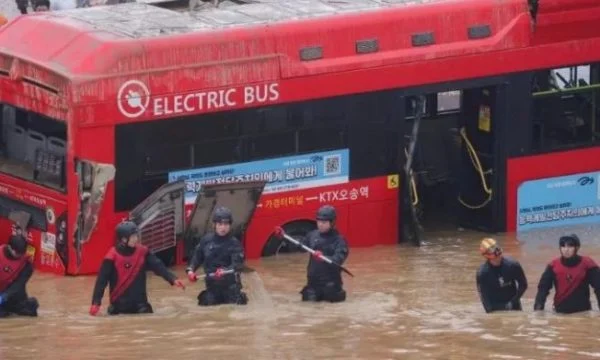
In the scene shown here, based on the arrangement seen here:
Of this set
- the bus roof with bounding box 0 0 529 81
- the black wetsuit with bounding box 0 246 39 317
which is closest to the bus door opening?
the bus roof with bounding box 0 0 529 81

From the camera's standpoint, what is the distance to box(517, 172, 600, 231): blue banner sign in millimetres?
22484

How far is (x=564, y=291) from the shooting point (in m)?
17.6

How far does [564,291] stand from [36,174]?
5719 mm

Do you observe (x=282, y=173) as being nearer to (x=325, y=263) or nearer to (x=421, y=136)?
(x=325, y=263)

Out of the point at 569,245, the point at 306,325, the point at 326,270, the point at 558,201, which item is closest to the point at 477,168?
the point at 558,201

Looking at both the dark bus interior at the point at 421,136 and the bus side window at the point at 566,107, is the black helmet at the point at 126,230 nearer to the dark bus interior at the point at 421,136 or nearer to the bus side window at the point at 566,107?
Answer: the dark bus interior at the point at 421,136

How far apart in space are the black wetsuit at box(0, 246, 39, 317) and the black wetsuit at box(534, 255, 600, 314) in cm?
436

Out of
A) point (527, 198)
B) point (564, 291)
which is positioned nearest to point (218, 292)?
point (564, 291)

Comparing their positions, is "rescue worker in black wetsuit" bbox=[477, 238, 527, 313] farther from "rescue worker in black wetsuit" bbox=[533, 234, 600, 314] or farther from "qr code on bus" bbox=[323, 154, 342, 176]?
"qr code on bus" bbox=[323, 154, 342, 176]

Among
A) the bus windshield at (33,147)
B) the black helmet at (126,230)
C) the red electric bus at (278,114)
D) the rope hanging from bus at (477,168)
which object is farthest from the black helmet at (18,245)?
the rope hanging from bus at (477,168)

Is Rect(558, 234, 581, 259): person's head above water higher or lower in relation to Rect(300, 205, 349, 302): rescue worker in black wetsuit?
higher

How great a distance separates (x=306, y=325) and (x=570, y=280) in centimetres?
226

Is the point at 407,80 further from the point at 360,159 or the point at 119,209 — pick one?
the point at 119,209

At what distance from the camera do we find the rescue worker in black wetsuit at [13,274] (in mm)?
17688
